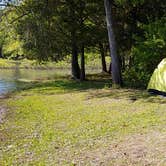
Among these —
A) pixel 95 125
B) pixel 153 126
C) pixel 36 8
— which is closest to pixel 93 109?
pixel 95 125

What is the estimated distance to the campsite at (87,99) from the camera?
8633 millimetres

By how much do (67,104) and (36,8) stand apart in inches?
413

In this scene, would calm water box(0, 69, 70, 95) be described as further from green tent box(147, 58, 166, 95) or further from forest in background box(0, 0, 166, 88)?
green tent box(147, 58, 166, 95)

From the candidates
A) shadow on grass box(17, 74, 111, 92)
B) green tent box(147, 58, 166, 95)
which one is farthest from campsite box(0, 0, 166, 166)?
shadow on grass box(17, 74, 111, 92)

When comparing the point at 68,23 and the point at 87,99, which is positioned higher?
the point at 68,23

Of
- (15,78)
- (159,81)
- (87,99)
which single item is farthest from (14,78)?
(159,81)

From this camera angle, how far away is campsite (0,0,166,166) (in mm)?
8633

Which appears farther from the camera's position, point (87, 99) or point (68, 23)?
point (68, 23)

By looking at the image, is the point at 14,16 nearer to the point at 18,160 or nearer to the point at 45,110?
the point at 45,110

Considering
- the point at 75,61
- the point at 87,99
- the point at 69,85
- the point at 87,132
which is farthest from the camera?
the point at 75,61

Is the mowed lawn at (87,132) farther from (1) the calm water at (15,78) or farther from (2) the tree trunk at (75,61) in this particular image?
(2) the tree trunk at (75,61)

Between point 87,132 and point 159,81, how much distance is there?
22.9ft

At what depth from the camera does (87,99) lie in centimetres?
1694

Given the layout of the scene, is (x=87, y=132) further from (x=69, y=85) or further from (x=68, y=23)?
(x=68, y=23)
